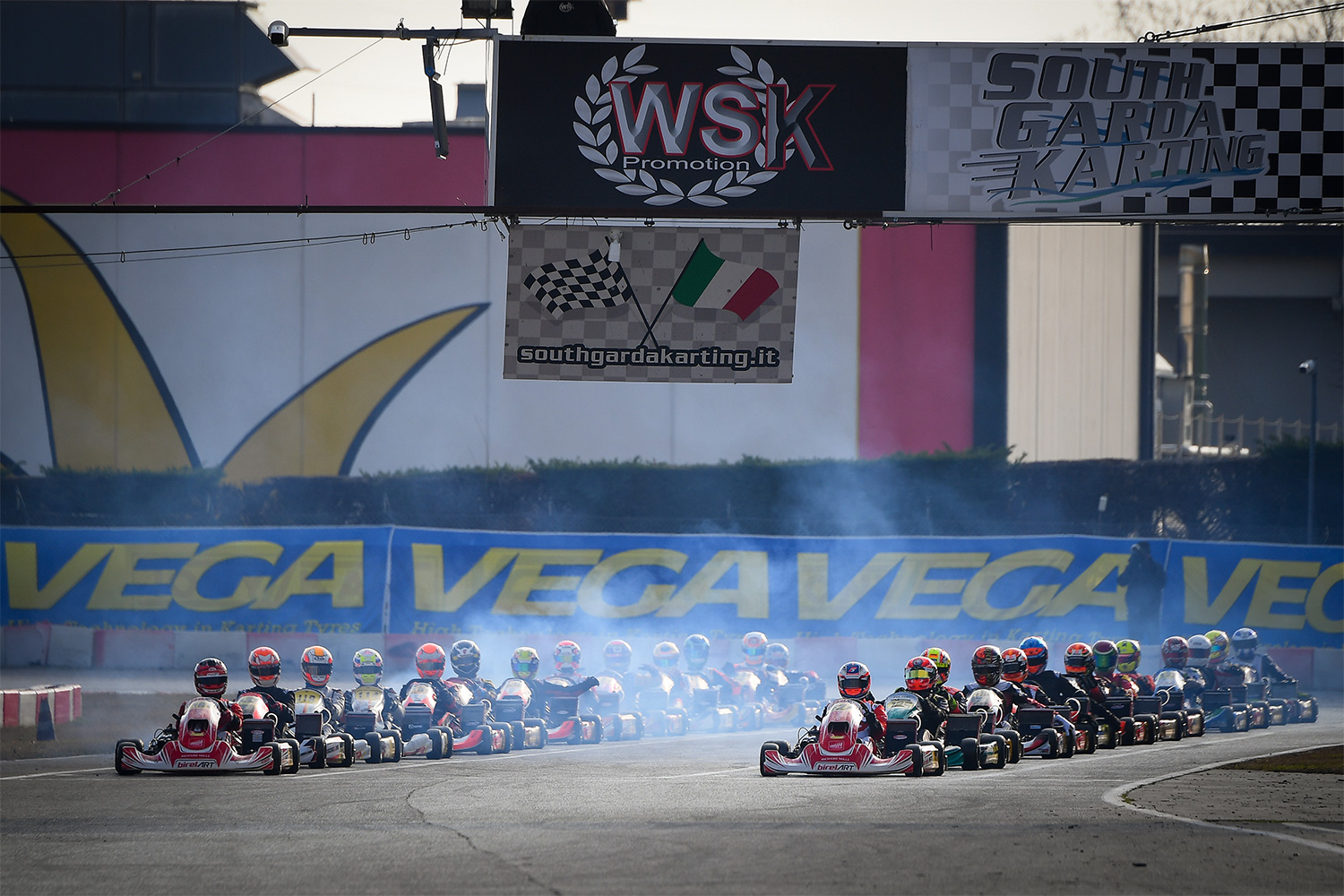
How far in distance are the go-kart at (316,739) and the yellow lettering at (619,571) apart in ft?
28.6

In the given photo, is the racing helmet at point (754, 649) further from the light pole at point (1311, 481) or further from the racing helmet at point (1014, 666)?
the light pole at point (1311, 481)

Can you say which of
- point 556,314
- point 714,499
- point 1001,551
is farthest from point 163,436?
point 556,314

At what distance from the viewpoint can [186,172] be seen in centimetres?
2856

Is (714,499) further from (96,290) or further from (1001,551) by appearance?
(96,290)

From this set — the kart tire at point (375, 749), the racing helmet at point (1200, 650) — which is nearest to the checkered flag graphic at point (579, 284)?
the kart tire at point (375, 749)

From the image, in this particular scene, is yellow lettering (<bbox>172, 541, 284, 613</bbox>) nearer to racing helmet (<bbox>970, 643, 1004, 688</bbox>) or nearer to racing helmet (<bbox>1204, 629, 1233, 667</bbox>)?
racing helmet (<bbox>970, 643, 1004, 688</bbox>)

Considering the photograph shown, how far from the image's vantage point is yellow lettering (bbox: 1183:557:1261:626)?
21.5m

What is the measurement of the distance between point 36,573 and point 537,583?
7.56 metres

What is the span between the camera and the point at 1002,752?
526 inches

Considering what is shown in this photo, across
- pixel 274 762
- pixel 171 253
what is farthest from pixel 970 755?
pixel 171 253

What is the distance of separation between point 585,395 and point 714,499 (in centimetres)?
331

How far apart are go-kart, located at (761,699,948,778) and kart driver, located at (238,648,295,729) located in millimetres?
4434

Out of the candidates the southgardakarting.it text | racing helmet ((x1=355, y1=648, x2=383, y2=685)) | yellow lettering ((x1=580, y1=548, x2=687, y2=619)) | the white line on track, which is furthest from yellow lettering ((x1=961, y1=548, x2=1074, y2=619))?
the southgardakarting.it text

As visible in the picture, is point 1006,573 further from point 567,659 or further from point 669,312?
point 669,312
